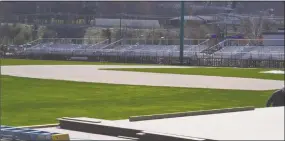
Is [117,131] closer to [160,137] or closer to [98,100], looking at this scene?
[160,137]

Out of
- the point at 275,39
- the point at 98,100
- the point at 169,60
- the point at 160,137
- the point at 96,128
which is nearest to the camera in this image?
the point at 160,137

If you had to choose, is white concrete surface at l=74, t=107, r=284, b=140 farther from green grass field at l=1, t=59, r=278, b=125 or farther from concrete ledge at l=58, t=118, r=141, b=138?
green grass field at l=1, t=59, r=278, b=125

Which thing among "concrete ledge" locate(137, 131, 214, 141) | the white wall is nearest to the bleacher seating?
the white wall

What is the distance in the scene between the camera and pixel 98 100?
21719mm

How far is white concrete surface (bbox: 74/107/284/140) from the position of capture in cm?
1137

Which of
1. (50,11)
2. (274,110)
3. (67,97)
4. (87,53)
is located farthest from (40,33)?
(274,110)

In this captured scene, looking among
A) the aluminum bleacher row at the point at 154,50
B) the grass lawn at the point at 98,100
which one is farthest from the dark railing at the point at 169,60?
the grass lawn at the point at 98,100

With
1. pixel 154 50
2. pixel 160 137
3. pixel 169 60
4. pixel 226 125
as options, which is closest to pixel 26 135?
pixel 160 137

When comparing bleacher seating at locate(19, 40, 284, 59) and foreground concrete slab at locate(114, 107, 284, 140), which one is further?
bleacher seating at locate(19, 40, 284, 59)

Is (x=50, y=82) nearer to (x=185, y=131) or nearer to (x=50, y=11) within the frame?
(x=185, y=131)

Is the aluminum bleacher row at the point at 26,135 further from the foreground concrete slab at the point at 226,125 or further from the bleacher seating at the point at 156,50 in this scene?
the bleacher seating at the point at 156,50

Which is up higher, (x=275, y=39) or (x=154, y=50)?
(x=275, y=39)

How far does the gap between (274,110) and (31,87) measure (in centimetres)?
1244

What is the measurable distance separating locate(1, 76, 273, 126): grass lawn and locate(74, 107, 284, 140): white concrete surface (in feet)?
9.51
